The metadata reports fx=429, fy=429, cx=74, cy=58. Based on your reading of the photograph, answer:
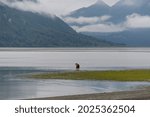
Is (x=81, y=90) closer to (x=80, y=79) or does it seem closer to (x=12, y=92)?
(x=12, y=92)

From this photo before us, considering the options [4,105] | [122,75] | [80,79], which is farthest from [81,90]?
[4,105]

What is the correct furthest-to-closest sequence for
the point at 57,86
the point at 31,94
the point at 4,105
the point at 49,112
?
1. the point at 57,86
2. the point at 31,94
3. the point at 4,105
4. the point at 49,112

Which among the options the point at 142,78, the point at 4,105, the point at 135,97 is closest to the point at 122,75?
the point at 142,78

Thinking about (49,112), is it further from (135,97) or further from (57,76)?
(57,76)

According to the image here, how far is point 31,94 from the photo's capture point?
54875 millimetres

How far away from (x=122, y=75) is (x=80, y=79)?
30.7 ft

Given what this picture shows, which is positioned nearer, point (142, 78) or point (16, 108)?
point (16, 108)

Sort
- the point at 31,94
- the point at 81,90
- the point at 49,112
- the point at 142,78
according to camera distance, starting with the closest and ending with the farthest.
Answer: the point at 49,112 < the point at 31,94 < the point at 81,90 < the point at 142,78

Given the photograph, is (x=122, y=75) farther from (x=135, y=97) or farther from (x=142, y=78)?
(x=135, y=97)

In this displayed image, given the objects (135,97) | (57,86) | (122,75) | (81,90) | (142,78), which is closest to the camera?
(135,97)

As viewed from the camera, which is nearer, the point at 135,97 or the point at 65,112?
the point at 65,112

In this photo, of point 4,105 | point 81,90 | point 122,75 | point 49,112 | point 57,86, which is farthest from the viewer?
point 122,75

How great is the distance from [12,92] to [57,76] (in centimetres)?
2664

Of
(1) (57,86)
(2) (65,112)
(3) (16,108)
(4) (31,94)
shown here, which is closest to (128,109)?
(2) (65,112)
